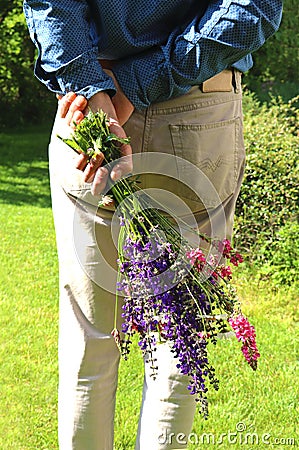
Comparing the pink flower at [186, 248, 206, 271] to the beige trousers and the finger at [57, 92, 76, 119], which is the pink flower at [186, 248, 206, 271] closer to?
the beige trousers

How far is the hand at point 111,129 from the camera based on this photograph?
1.75m

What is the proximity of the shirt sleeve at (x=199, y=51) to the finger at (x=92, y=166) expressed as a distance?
0.26 metres

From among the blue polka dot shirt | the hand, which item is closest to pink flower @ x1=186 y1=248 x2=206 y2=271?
the hand

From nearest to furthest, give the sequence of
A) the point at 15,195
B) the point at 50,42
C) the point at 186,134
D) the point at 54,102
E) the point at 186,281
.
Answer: the point at 186,281 < the point at 50,42 < the point at 186,134 < the point at 15,195 < the point at 54,102

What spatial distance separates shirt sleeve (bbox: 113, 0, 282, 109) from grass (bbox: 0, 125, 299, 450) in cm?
176

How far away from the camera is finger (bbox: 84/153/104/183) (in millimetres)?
1727

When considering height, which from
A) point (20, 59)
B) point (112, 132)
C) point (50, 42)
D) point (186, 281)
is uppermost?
point (50, 42)

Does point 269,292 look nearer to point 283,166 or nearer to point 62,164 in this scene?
point 283,166

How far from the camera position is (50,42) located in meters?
1.84

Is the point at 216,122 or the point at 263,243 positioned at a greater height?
the point at 216,122

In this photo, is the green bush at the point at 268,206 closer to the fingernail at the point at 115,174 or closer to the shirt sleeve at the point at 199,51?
the shirt sleeve at the point at 199,51

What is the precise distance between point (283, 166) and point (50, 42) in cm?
401

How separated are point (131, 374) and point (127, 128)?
2127mm

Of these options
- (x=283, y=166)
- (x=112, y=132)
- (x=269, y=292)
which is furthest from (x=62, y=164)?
(x=283, y=166)
